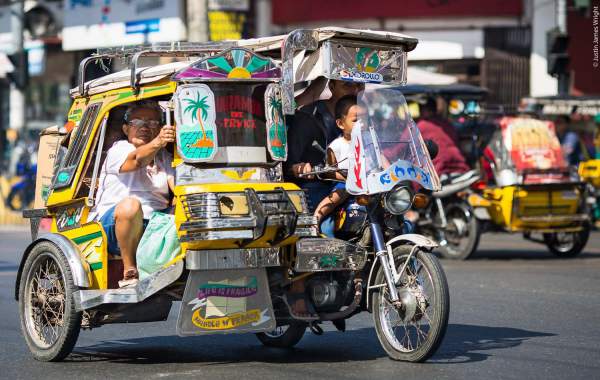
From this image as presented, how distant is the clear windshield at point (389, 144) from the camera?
7.82 metres

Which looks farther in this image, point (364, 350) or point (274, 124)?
point (364, 350)

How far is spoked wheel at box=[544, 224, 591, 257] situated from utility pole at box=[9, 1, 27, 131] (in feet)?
42.8

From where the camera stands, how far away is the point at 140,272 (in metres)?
7.80

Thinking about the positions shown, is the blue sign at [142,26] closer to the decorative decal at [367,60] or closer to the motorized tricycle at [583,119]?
the motorized tricycle at [583,119]

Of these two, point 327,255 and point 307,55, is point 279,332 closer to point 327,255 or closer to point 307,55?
point 327,255

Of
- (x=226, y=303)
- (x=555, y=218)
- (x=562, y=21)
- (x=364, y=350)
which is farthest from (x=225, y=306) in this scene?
(x=562, y=21)

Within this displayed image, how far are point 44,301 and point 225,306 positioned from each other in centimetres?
141

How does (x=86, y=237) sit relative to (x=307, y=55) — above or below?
below

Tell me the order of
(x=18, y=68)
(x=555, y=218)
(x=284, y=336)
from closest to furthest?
(x=284, y=336) → (x=555, y=218) → (x=18, y=68)

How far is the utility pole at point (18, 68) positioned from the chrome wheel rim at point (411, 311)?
62.4 feet

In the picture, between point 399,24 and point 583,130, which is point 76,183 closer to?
point 583,130

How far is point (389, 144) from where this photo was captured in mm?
7977

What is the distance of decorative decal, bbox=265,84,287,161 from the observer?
784cm

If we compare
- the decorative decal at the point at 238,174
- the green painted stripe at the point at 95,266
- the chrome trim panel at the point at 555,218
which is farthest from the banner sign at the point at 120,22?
the decorative decal at the point at 238,174
